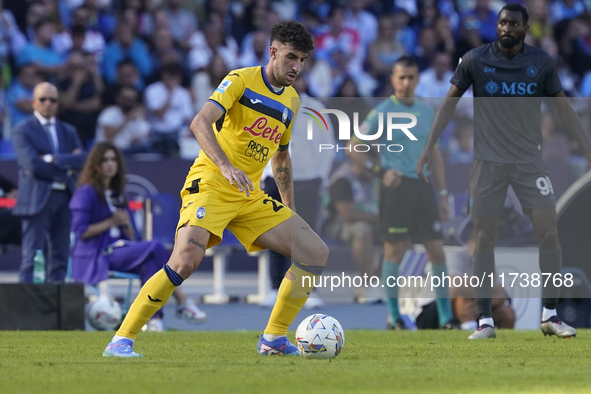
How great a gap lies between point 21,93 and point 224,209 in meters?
9.28

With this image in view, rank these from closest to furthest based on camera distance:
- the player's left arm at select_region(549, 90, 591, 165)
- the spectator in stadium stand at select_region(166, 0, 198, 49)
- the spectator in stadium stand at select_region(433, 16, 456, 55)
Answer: the player's left arm at select_region(549, 90, 591, 165) < the spectator in stadium stand at select_region(166, 0, 198, 49) < the spectator in stadium stand at select_region(433, 16, 456, 55)

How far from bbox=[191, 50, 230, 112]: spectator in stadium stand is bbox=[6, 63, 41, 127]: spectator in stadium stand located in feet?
8.35

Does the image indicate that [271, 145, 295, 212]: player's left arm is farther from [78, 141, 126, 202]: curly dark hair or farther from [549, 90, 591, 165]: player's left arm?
[78, 141, 126, 202]: curly dark hair

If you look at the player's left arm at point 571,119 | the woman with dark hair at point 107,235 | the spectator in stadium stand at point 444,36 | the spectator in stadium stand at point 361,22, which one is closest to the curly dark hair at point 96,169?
the woman with dark hair at point 107,235

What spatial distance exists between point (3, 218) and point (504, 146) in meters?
6.25

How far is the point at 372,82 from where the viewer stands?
1627 cm

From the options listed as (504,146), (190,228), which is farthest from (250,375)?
(504,146)

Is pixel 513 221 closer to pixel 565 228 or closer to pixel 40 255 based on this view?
pixel 565 228

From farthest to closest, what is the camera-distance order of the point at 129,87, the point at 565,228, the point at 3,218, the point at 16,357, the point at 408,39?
the point at 408,39 < the point at 129,87 < the point at 3,218 < the point at 565,228 < the point at 16,357

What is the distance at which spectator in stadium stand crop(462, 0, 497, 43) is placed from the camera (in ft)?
56.5

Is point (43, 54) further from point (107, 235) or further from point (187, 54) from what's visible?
point (107, 235)

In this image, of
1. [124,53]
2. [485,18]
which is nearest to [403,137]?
[124,53]

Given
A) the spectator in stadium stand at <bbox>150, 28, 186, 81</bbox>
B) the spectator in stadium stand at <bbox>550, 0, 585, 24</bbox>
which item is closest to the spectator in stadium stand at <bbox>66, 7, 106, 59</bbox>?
the spectator in stadium stand at <bbox>150, 28, 186, 81</bbox>

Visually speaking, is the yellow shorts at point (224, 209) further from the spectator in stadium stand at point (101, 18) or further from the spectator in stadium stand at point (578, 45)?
the spectator in stadium stand at point (578, 45)
